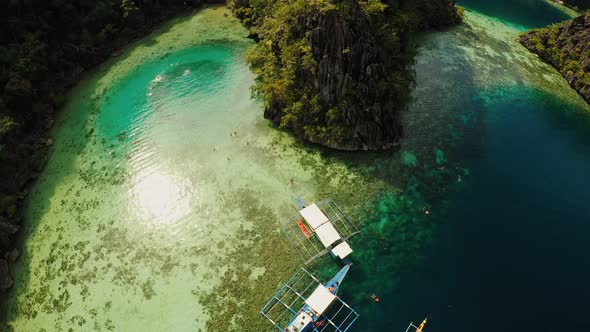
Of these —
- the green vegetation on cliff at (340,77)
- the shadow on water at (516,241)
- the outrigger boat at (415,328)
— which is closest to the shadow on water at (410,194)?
the outrigger boat at (415,328)

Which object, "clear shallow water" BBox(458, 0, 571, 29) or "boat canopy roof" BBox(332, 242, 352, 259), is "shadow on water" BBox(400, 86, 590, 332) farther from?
"clear shallow water" BBox(458, 0, 571, 29)

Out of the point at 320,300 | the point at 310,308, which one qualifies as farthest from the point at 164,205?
the point at 320,300

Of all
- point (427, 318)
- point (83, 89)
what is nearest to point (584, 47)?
point (427, 318)

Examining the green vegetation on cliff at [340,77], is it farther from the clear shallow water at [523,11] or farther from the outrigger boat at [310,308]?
the clear shallow water at [523,11]

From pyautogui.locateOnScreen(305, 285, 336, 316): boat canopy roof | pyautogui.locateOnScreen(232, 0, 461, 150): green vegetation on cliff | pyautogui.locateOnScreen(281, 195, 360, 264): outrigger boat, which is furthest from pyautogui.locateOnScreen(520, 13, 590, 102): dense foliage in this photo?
pyautogui.locateOnScreen(305, 285, 336, 316): boat canopy roof

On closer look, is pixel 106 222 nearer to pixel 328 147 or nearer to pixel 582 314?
pixel 328 147

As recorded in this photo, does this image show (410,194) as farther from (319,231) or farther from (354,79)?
(354,79)

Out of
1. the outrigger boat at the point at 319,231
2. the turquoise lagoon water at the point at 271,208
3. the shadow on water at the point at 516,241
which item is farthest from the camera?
the outrigger boat at the point at 319,231
